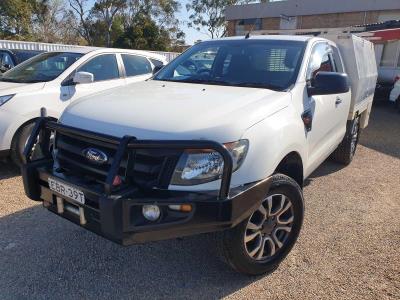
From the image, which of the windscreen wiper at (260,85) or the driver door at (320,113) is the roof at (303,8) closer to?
the driver door at (320,113)

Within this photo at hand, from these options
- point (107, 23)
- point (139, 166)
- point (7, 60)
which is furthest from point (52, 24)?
point (139, 166)

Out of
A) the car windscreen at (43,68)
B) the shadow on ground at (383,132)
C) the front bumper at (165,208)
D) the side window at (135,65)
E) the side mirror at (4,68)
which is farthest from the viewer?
the side mirror at (4,68)

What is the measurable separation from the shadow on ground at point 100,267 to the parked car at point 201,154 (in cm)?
37

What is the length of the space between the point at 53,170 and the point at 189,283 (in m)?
1.32

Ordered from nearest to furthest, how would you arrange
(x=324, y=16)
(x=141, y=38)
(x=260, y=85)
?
1. (x=260, y=85)
2. (x=324, y=16)
3. (x=141, y=38)

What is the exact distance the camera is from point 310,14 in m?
24.6

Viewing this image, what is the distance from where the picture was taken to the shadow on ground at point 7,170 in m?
4.95

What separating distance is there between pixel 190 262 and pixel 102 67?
157 inches

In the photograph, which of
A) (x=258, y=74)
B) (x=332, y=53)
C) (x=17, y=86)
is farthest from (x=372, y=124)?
(x=17, y=86)

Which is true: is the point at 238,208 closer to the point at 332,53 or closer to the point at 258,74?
the point at 258,74

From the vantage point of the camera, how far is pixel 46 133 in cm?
291

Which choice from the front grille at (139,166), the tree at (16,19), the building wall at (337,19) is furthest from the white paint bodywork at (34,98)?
the tree at (16,19)

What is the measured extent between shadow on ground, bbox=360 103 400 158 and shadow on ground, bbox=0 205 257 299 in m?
4.97

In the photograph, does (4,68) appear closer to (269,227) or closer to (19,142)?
(19,142)
